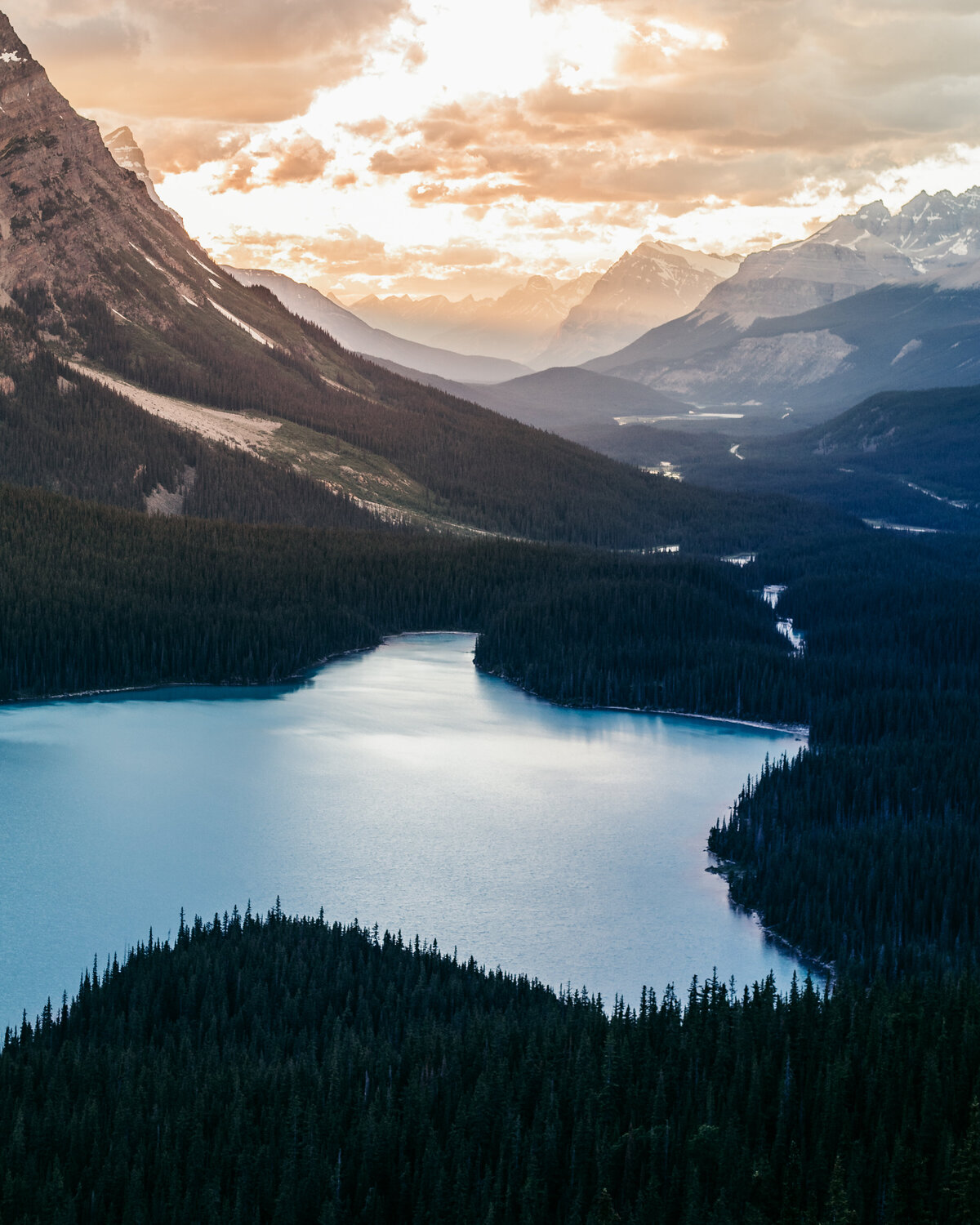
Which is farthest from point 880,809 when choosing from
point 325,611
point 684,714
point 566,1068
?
point 325,611

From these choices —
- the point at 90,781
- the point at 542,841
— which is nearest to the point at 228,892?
the point at 542,841

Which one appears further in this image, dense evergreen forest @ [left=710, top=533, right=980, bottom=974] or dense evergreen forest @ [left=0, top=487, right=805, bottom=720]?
dense evergreen forest @ [left=0, top=487, right=805, bottom=720]

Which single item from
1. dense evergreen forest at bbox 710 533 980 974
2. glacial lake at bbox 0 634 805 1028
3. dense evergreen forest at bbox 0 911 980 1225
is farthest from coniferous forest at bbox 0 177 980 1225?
glacial lake at bbox 0 634 805 1028

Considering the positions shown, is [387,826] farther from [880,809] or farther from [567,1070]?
[567,1070]

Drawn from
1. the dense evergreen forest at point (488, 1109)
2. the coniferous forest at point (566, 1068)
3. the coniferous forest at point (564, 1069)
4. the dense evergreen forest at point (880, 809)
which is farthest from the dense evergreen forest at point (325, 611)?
the dense evergreen forest at point (488, 1109)

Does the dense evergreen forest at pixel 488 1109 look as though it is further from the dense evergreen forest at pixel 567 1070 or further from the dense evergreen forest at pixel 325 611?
the dense evergreen forest at pixel 325 611

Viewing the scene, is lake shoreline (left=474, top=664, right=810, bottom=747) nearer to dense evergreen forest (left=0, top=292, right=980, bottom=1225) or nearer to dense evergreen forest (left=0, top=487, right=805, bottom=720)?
dense evergreen forest (left=0, top=487, right=805, bottom=720)
